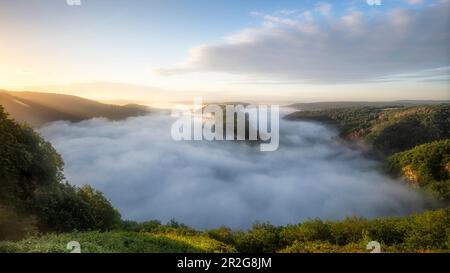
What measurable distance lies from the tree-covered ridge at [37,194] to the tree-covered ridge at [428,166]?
679cm

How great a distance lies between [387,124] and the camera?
34.6 feet

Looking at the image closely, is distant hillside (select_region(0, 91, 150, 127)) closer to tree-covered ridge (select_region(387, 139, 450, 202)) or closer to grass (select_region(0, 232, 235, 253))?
grass (select_region(0, 232, 235, 253))

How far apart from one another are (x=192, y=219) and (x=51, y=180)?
11.4 feet

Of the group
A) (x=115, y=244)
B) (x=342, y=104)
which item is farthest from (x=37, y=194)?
(x=342, y=104)

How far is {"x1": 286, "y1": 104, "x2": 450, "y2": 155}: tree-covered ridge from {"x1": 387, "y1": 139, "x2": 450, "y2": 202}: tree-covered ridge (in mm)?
178

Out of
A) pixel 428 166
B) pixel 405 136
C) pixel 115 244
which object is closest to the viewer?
pixel 115 244

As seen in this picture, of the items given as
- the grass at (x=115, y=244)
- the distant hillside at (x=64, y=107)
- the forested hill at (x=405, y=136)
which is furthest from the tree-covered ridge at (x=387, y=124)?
the distant hillside at (x=64, y=107)

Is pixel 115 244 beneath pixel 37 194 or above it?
beneath

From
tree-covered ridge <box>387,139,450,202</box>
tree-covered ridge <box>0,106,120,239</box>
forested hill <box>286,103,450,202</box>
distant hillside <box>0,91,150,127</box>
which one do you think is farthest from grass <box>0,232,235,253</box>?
tree-covered ridge <box>387,139,450,202</box>

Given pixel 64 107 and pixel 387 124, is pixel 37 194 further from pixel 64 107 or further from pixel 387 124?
pixel 387 124

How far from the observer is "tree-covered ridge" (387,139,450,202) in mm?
10078

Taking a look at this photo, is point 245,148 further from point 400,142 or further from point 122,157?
point 400,142

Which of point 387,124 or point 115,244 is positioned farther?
point 387,124

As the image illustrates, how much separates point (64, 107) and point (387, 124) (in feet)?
23.8
